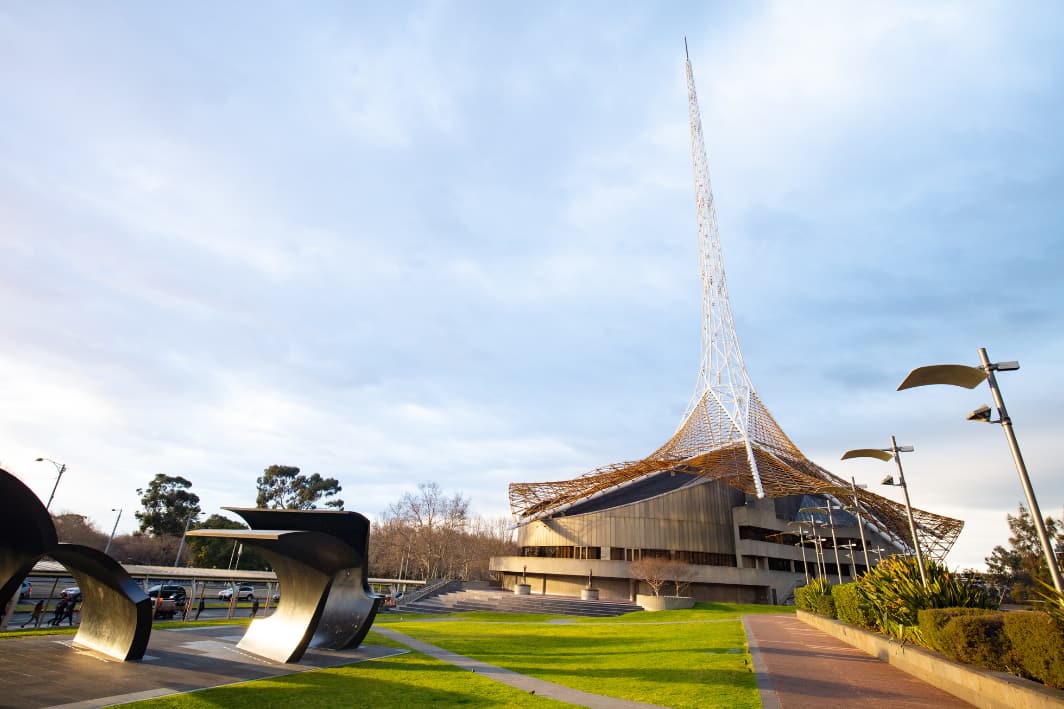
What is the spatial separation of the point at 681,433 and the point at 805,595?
2608 centimetres

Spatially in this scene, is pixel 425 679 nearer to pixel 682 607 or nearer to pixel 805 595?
pixel 805 595

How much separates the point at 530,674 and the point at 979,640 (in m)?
7.69

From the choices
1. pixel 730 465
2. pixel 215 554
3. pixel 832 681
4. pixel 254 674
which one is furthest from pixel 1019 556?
pixel 215 554

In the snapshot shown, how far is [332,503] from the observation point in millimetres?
71750

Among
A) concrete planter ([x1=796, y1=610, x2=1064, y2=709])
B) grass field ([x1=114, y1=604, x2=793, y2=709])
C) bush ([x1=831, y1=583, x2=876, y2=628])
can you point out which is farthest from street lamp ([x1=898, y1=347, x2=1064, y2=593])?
bush ([x1=831, y1=583, x2=876, y2=628])

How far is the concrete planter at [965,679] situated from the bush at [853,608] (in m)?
1.07

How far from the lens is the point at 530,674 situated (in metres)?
11.0

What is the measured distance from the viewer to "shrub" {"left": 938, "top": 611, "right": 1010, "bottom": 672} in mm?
7691

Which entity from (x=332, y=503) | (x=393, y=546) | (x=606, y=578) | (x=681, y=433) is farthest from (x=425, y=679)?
(x=332, y=503)

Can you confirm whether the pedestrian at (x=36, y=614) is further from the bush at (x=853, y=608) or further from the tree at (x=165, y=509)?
the tree at (x=165, y=509)

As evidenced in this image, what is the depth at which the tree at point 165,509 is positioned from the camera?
2194 inches

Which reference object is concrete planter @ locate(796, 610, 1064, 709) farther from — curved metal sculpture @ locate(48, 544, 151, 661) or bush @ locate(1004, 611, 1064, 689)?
curved metal sculpture @ locate(48, 544, 151, 661)

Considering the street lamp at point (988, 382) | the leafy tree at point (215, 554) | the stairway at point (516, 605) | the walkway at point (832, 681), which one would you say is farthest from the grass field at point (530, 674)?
the leafy tree at point (215, 554)

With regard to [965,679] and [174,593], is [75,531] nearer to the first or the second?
[174,593]
